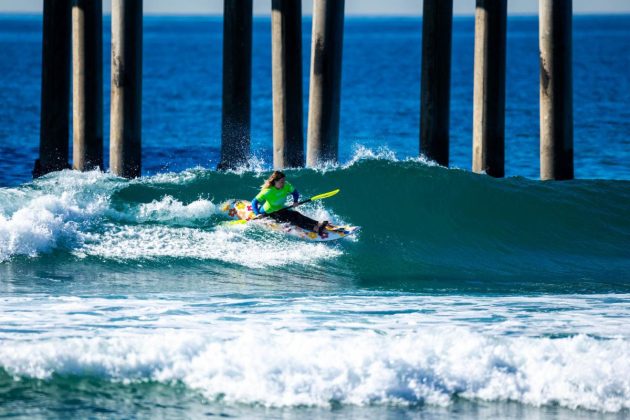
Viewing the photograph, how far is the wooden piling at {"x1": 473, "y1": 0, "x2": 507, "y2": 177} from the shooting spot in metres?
17.3

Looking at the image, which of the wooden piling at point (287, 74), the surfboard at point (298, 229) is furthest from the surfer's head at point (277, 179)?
the wooden piling at point (287, 74)

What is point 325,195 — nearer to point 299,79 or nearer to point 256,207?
point 256,207

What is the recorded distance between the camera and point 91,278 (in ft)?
46.9

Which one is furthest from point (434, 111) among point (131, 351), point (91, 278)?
point (131, 351)

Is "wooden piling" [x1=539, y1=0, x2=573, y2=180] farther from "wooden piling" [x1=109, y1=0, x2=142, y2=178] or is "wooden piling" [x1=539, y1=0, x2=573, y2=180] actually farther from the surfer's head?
"wooden piling" [x1=109, y1=0, x2=142, y2=178]

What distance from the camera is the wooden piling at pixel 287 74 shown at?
689 inches

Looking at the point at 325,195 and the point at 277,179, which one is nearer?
the point at 277,179

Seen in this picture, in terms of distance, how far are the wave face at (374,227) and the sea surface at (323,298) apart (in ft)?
0.12

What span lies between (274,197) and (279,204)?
130 mm

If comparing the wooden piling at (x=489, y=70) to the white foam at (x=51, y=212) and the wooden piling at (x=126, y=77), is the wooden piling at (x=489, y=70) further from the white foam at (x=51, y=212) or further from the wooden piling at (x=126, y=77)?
the white foam at (x=51, y=212)

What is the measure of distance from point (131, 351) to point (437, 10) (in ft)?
28.1

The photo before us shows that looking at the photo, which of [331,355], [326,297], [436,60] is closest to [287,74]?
[436,60]

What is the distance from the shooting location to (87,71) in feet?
57.7

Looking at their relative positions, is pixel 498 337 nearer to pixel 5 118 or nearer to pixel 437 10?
pixel 437 10
